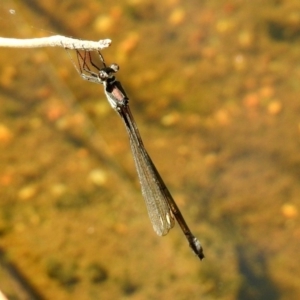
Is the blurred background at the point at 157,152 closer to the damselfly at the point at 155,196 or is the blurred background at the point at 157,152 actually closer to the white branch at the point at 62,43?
the damselfly at the point at 155,196

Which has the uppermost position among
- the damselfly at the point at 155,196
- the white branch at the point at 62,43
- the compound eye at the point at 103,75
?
the white branch at the point at 62,43

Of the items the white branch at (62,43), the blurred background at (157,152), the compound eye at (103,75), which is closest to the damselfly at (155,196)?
the blurred background at (157,152)

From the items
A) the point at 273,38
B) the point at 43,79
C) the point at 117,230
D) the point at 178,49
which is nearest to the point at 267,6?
the point at 273,38

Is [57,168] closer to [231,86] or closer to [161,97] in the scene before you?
[161,97]

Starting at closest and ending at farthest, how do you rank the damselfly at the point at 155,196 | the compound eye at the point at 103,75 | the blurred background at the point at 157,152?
the compound eye at the point at 103,75
the damselfly at the point at 155,196
the blurred background at the point at 157,152

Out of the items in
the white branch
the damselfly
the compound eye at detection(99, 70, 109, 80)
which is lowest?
the damselfly

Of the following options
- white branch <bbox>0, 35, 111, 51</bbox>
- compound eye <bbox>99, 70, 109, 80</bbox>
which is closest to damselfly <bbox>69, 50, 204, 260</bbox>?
compound eye <bbox>99, 70, 109, 80</bbox>

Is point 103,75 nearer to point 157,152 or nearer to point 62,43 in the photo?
point 62,43

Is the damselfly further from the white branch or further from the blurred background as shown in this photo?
the white branch

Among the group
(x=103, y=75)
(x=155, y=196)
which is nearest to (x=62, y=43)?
(x=103, y=75)

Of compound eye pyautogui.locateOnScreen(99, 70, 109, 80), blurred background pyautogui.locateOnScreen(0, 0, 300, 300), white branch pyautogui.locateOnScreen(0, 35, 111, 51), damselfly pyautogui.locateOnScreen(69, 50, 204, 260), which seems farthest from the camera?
blurred background pyautogui.locateOnScreen(0, 0, 300, 300)
